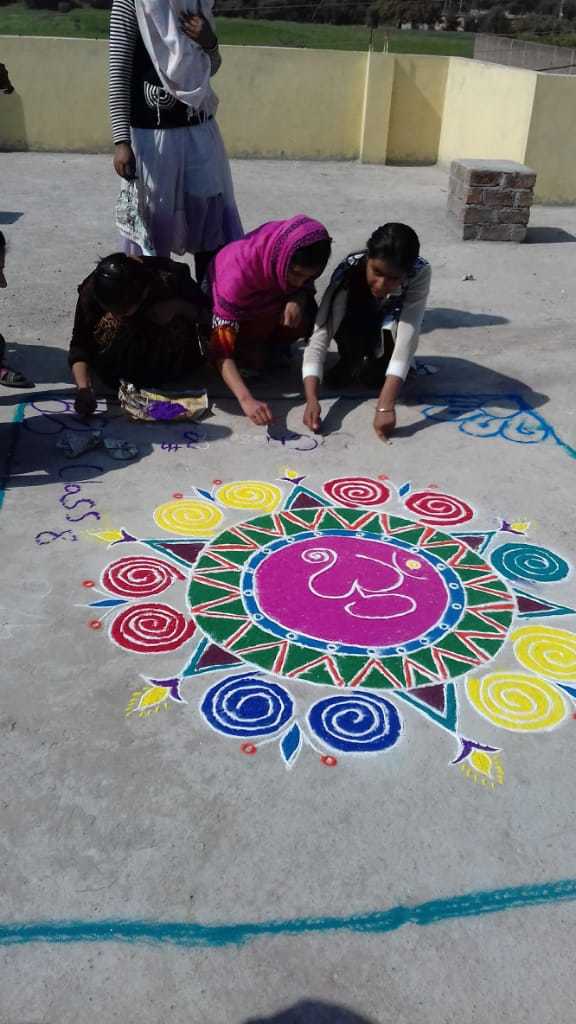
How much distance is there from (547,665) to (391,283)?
5.54 ft

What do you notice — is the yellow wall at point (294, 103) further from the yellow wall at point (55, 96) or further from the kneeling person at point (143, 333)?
the kneeling person at point (143, 333)

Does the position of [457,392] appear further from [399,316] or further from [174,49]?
[174,49]

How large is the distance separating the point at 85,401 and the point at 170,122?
129 cm

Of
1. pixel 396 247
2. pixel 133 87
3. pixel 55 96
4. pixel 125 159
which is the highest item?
pixel 133 87

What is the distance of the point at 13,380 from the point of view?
406 cm

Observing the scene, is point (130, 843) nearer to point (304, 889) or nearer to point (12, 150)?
point (304, 889)

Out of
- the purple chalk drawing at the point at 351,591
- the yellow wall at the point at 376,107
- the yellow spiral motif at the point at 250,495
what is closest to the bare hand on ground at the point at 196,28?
the yellow spiral motif at the point at 250,495

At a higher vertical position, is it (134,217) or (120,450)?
(134,217)

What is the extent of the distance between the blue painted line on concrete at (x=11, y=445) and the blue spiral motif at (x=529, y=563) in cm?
170

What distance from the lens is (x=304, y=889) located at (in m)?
1.87

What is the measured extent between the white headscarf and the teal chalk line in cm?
332

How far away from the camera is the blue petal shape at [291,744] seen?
217 centimetres

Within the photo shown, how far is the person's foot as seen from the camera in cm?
406

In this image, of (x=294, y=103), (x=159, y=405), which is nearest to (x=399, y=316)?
(x=159, y=405)
